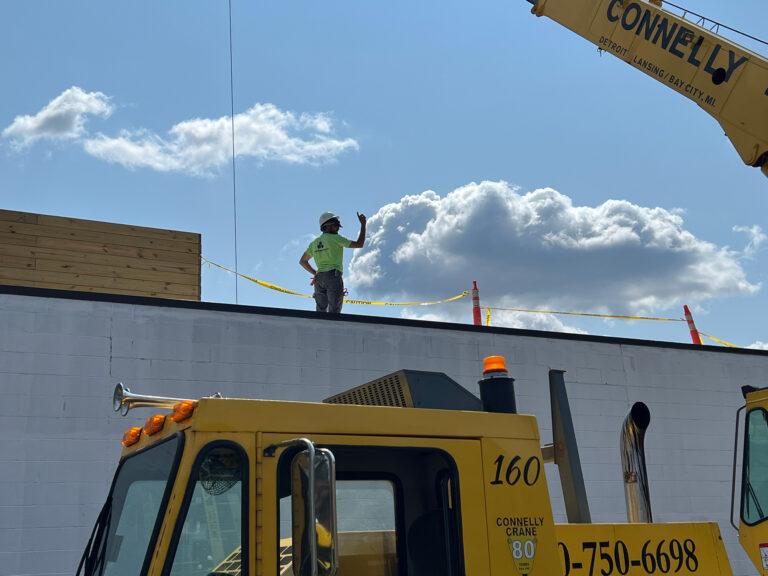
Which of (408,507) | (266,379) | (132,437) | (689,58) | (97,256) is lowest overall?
(408,507)

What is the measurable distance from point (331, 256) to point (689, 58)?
5456 millimetres

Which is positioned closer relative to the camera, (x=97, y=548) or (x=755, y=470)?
(x=97, y=548)

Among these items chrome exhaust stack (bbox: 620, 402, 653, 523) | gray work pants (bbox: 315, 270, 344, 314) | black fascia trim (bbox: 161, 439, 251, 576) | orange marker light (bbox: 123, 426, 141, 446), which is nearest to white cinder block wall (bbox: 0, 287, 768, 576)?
gray work pants (bbox: 315, 270, 344, 314)

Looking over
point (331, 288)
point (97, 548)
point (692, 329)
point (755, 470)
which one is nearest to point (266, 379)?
point (331, 288)

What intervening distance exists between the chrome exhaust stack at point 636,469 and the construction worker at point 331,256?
23.8ft

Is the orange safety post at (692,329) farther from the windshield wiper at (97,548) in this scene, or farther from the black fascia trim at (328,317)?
the windshield wiper at (97,548)

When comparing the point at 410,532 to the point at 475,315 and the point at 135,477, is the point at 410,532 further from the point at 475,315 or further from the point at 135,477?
the point at 475,315

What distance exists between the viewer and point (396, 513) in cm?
344

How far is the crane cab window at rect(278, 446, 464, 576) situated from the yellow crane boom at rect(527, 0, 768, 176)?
275 inches

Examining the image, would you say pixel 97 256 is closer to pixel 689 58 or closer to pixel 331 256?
pixel 331 256

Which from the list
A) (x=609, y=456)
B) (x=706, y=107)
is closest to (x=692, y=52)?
(x=706, y=107)

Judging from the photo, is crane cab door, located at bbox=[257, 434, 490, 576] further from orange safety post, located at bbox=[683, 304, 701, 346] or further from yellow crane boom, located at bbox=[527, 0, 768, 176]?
orange safety post, located at bbox=[683, 304, 701, 346]

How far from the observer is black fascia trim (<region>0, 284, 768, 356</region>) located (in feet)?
31.7

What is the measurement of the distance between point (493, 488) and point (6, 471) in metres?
7.20
